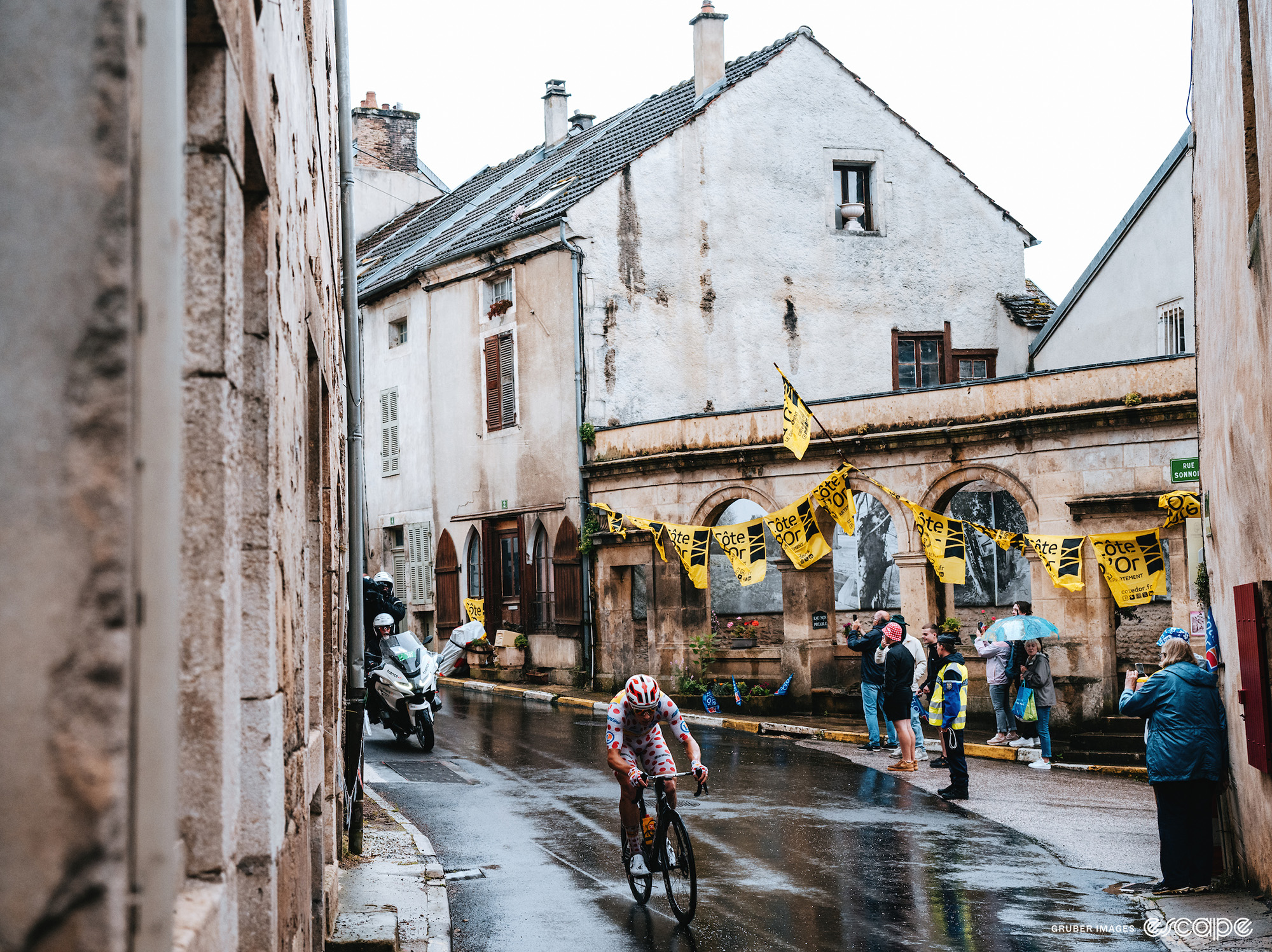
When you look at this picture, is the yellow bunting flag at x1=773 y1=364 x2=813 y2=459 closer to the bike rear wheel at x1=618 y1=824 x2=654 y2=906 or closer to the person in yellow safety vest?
the person in yellow safety vest

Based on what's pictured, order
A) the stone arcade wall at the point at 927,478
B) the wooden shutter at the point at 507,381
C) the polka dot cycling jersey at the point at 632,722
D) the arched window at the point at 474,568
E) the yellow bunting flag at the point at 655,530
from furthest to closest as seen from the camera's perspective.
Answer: the arched window at the point at 474,568 → the wooden shutter at the point at 507,381 → the yellow bunting flag at the point at 655,530 → the stone arcade wall at the point at 927,478 → the polka dot cycling jersey at the point at 632,722

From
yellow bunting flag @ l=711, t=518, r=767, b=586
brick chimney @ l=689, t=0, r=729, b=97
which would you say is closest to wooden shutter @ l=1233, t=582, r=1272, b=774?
yellow bunting flag @ l=711, t=518, r=767, b=586

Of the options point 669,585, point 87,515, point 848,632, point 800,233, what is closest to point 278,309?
point 87,515

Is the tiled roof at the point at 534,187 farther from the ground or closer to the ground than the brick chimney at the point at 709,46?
closer to the ground

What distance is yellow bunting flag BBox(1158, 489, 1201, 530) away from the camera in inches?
674

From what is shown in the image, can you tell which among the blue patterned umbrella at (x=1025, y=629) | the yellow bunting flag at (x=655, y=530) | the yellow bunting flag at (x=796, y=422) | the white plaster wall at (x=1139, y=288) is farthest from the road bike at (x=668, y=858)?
the white plaster wall at (x=1139, y=288)

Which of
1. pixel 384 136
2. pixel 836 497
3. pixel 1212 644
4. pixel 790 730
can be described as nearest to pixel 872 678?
pixel 790 730

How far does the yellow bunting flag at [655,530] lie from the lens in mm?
22672

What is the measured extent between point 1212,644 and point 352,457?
6859mm

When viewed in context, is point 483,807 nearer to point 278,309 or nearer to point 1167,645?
point 1167,645

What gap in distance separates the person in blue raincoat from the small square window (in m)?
25.1

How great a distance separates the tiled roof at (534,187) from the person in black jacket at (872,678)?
477 inches

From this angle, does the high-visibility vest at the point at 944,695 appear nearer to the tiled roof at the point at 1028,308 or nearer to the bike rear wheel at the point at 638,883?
the bike rear wheel at the point at 638,883

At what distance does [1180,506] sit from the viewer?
17.2 meters
